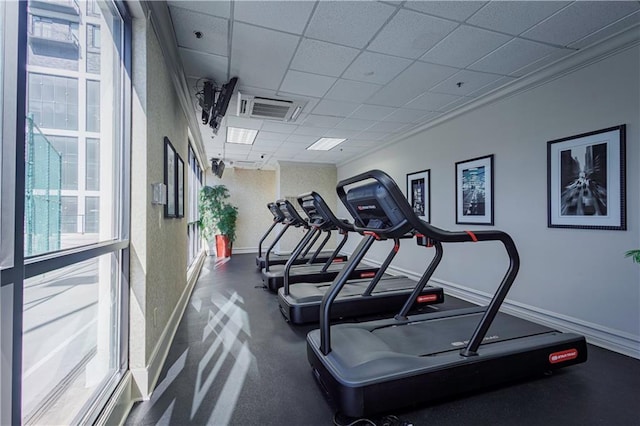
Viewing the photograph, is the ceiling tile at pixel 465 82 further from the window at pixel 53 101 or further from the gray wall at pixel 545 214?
the window at pixel 53 101

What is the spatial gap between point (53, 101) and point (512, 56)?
3638 millimetres

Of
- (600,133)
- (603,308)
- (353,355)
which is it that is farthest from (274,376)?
(600,133)

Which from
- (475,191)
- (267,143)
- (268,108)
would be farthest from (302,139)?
(475,191)

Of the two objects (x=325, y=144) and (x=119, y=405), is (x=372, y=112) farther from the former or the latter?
(x=119, y=405)

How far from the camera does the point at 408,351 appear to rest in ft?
6.96

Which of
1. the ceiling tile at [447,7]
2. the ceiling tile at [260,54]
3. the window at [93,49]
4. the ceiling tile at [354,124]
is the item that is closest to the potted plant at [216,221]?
the ceiling tile at [354,124]

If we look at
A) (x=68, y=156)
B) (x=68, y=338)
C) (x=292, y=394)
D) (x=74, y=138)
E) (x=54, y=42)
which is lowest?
(x=292, y=394)

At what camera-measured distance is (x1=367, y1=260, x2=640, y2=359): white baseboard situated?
2.50 meters

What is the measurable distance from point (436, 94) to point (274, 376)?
3719 mm

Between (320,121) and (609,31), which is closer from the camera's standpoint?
(609,31)

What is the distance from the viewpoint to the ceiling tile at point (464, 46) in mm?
2480

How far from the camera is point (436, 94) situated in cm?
372

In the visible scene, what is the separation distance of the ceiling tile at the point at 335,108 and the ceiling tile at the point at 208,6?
1893 millimetres

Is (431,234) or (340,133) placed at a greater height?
(340,133)
